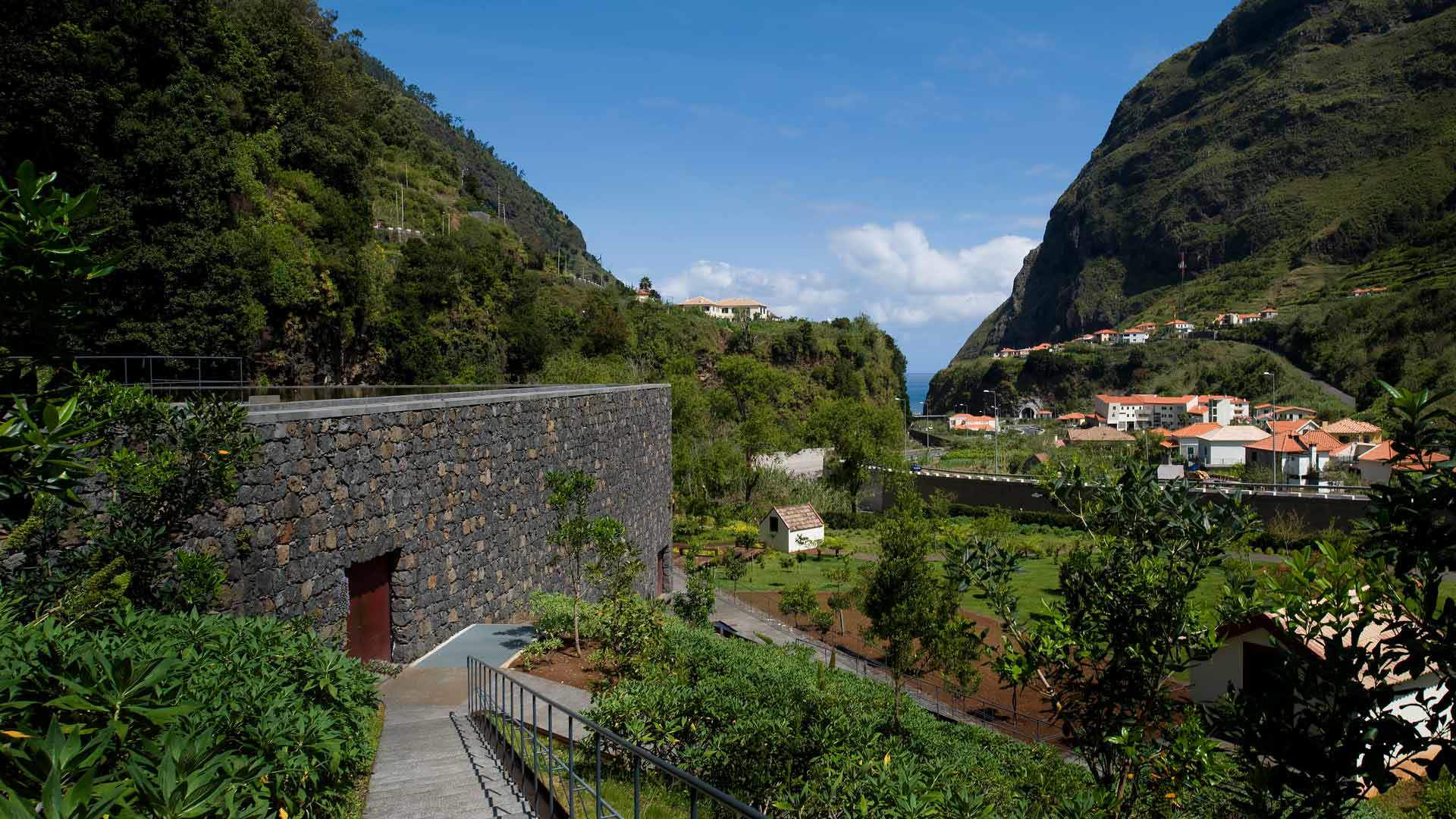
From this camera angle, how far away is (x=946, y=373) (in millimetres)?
148125

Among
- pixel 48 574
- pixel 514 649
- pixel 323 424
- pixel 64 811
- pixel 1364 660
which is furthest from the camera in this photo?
pixel 514 649

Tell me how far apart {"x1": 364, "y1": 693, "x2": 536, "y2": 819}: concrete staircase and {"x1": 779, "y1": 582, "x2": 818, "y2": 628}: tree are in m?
18.9

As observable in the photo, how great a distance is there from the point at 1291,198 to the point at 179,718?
149m

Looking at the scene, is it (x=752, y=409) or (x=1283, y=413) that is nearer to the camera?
(x=752, y=409)

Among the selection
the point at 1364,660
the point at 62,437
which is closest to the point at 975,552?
the point at 1364,660

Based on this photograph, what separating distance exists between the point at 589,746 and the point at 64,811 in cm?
516

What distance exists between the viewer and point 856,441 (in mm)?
Result: 49469

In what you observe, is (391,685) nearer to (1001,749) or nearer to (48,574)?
(48,574)

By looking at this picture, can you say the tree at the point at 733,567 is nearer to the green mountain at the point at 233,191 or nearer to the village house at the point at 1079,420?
the green mountain at the point at 233,191

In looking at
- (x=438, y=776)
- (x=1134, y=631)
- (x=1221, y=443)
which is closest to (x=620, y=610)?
(x=438, y=776)

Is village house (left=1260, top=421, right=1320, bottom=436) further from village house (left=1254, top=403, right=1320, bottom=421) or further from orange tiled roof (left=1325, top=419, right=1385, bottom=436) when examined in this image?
village house (left=1254, top=403, right=1320, bottom=421)

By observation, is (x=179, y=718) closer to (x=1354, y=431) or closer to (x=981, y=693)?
(x=981, y=693)

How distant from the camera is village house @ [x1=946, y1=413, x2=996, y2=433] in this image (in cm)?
9544

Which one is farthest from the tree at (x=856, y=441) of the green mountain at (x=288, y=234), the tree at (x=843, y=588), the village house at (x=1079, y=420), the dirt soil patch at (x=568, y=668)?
the village house at (x=1079, y=420)
